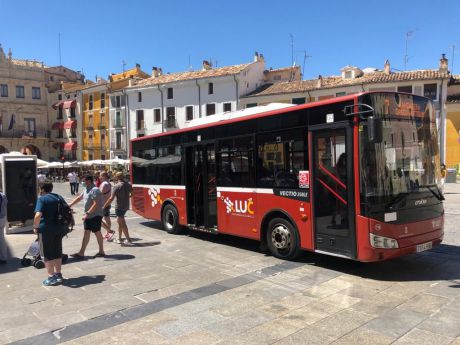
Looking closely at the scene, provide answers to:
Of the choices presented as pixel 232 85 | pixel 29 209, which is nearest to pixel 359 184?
pixel 29 209

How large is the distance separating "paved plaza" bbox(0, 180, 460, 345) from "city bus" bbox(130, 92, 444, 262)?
1.81ft

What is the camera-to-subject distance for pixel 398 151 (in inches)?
258

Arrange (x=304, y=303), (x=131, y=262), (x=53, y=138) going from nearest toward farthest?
(x=304, y=303) → (x=131, y=262) → (x=53, y=138)

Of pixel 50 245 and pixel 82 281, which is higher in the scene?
pixel 50 245

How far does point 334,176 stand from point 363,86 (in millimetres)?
35656

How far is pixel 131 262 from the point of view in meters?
8.16

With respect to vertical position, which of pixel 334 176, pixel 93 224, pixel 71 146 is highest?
pixel 71 146

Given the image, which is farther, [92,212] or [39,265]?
[92,212]

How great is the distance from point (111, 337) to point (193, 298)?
1480mm

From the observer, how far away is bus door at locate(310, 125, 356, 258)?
21.3ft

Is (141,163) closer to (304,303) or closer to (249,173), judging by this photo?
(249,173)

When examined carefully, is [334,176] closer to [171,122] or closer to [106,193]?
[106,193]

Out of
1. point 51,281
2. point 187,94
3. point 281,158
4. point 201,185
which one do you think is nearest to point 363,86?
point 187,94

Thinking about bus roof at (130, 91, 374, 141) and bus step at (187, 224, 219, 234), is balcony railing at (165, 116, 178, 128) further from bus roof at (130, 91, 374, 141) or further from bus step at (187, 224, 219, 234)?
bus step at (187, 224, 219, 234)
